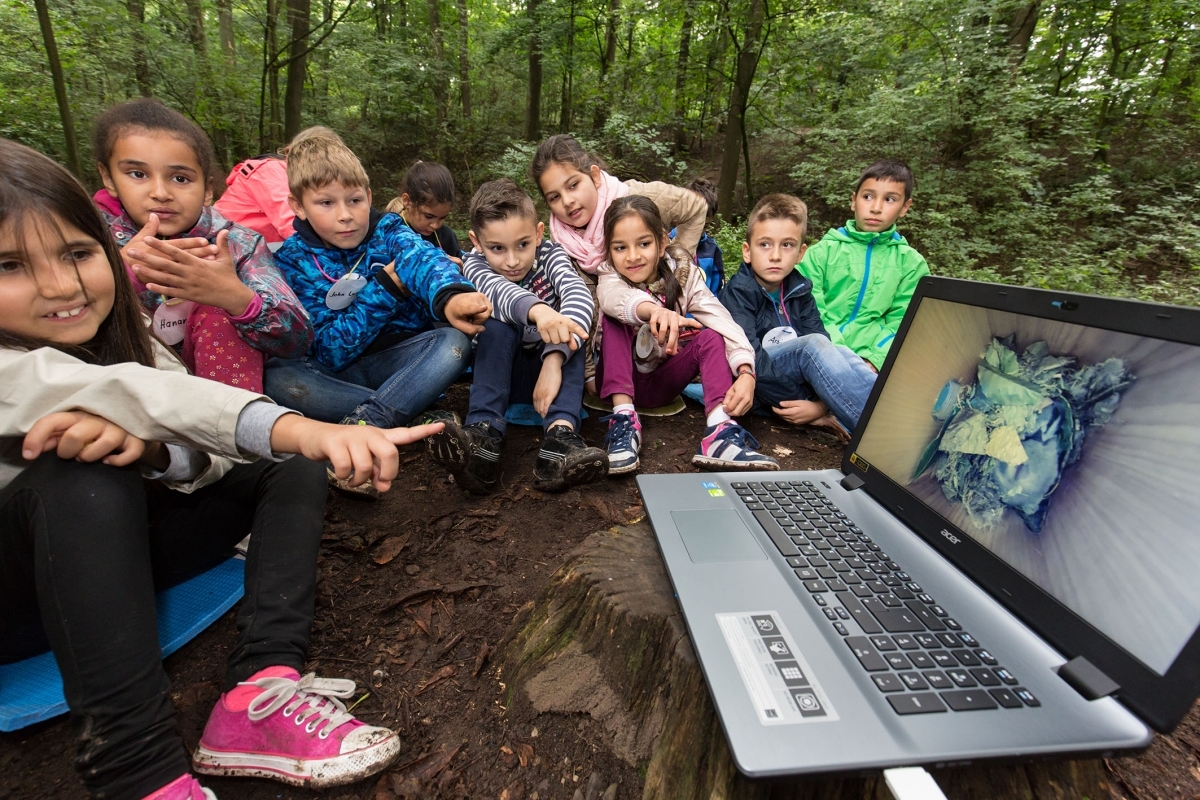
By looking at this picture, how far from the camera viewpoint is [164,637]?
1.48 meters

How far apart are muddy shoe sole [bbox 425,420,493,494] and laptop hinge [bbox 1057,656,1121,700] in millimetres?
1838

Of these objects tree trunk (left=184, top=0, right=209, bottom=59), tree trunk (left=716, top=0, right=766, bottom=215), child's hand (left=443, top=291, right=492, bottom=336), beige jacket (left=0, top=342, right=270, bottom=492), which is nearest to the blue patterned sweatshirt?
child's hand (left=443, top=291, right=492, bottom=336)

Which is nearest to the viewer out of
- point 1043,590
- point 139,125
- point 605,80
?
point 1043,590

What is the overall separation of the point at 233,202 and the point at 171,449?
2.76 m

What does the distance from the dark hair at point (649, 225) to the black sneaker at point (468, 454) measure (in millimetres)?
1250

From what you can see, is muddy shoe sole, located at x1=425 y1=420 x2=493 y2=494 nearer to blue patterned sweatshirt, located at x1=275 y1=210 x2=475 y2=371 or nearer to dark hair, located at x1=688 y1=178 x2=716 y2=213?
blue patterned sweatshirt, located at x1=275 y1=210 x2=475 y2=371

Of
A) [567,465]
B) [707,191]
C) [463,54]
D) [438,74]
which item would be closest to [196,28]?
[438,74]

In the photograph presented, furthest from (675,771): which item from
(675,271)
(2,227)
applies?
(675,271)

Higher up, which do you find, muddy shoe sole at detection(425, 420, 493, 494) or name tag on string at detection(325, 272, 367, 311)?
name tag on string at detection(325, 272, 367, 311)

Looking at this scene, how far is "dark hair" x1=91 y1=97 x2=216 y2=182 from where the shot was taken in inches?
80.6

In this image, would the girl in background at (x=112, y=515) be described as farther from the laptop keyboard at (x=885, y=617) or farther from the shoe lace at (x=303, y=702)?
the laptop keyboard at (x=885, y=617)

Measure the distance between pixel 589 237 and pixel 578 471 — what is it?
150cm

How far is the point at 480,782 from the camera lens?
1.17 m

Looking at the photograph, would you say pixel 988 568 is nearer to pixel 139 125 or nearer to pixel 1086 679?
pixel 1086 679
